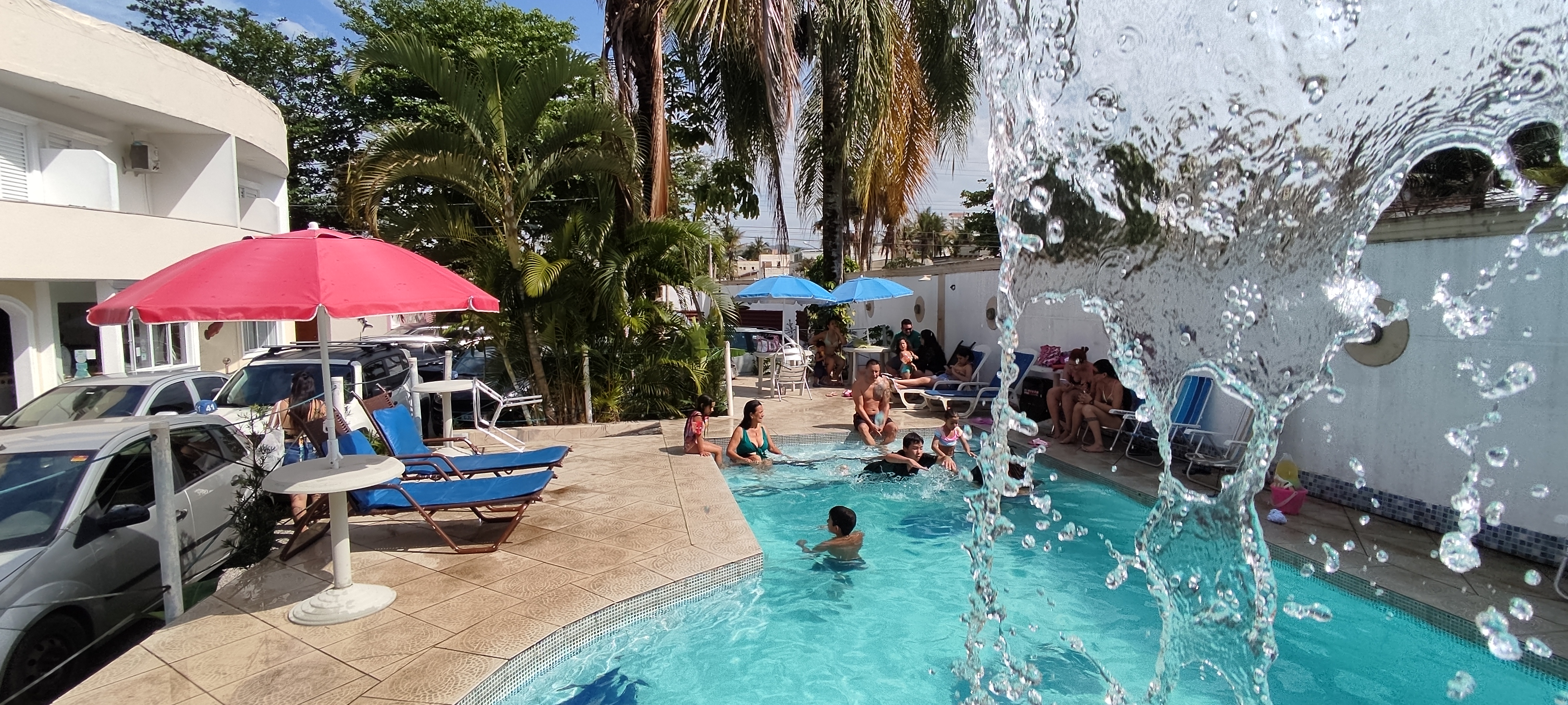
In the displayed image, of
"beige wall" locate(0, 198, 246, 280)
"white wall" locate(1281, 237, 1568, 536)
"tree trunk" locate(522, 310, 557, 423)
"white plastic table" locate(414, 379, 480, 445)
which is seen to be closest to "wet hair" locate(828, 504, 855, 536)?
"white plastic table" locate(414, 379, 480, 445)

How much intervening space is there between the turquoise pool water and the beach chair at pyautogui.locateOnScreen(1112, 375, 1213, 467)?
5.52 feet

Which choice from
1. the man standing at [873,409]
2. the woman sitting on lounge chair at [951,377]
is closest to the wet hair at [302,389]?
the man standing at [873,409]

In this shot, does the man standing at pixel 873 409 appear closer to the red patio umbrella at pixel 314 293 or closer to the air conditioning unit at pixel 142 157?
the red patio umbrella at pixel 314 293

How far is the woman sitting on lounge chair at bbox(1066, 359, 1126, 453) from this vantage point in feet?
30.3

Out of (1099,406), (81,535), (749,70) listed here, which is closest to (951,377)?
(1099,406)

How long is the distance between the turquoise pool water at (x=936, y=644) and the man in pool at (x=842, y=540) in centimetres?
16

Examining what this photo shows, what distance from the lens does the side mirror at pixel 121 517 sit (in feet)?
13.9

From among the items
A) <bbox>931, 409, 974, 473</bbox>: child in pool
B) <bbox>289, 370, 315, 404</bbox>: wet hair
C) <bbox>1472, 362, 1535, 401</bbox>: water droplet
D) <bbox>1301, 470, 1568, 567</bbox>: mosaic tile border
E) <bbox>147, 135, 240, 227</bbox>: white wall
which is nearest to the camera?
<bbox>1301, 470, 1568, 567</bbox>: mosaic tile border

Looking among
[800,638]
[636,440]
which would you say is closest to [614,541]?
[800,638]

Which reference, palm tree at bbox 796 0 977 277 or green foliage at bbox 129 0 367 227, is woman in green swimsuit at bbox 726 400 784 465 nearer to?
palm tree at bbox 796 0 977 277

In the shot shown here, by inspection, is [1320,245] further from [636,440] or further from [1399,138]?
[636,440]

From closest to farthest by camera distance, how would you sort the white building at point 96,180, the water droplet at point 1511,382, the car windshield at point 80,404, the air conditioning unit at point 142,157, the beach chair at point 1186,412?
the water droplet at point 1511,382 < the car windshield at point 80,404 < the beach chair at point 1186,412 < the white building at point 96,180 < the air conditioning unit at point 142,157

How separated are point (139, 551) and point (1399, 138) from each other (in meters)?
7.43

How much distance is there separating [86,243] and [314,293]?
438 inches
